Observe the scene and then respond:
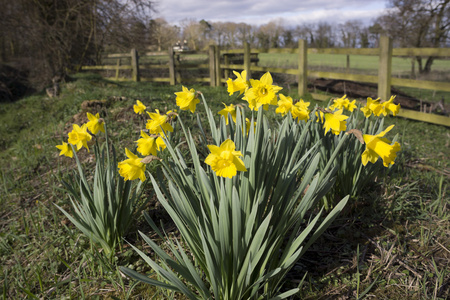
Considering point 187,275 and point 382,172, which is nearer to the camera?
point 187,275

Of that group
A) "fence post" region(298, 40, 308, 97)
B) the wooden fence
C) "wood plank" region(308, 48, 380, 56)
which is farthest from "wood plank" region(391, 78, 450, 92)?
"fence post" region(298, 40, 308, 97)

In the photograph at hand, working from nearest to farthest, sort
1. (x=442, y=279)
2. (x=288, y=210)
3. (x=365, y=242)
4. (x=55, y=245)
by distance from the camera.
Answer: (x=288, y=210), (x=442, y=279), (x=365, y=242), (x=55, y=245)

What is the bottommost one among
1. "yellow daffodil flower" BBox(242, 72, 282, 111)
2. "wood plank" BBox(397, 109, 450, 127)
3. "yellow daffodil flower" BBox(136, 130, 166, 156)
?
"wood plank" BBox(397, 109, 450, 127)

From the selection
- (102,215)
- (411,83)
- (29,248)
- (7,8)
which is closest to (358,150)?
(102,215)

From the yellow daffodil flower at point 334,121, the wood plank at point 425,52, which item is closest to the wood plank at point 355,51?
the wood plank at point 425,52

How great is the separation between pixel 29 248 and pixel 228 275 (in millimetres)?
1650

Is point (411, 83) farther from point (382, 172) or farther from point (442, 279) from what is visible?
point (442, 279)

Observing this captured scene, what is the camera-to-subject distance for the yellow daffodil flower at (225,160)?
1.24m

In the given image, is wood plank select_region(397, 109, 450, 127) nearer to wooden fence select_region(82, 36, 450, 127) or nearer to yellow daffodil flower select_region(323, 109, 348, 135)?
wooden fence select_region(82, 36, 450, 127)

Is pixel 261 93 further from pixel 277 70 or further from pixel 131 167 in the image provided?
pixel 277 70

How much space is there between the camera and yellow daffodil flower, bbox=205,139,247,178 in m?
1.24

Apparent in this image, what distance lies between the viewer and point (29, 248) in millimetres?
2369

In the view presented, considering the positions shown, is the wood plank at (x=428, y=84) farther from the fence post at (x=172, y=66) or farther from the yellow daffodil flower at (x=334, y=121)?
the fence post at (x=172, y=66)

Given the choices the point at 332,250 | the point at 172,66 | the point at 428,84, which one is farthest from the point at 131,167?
the point at 172,66
